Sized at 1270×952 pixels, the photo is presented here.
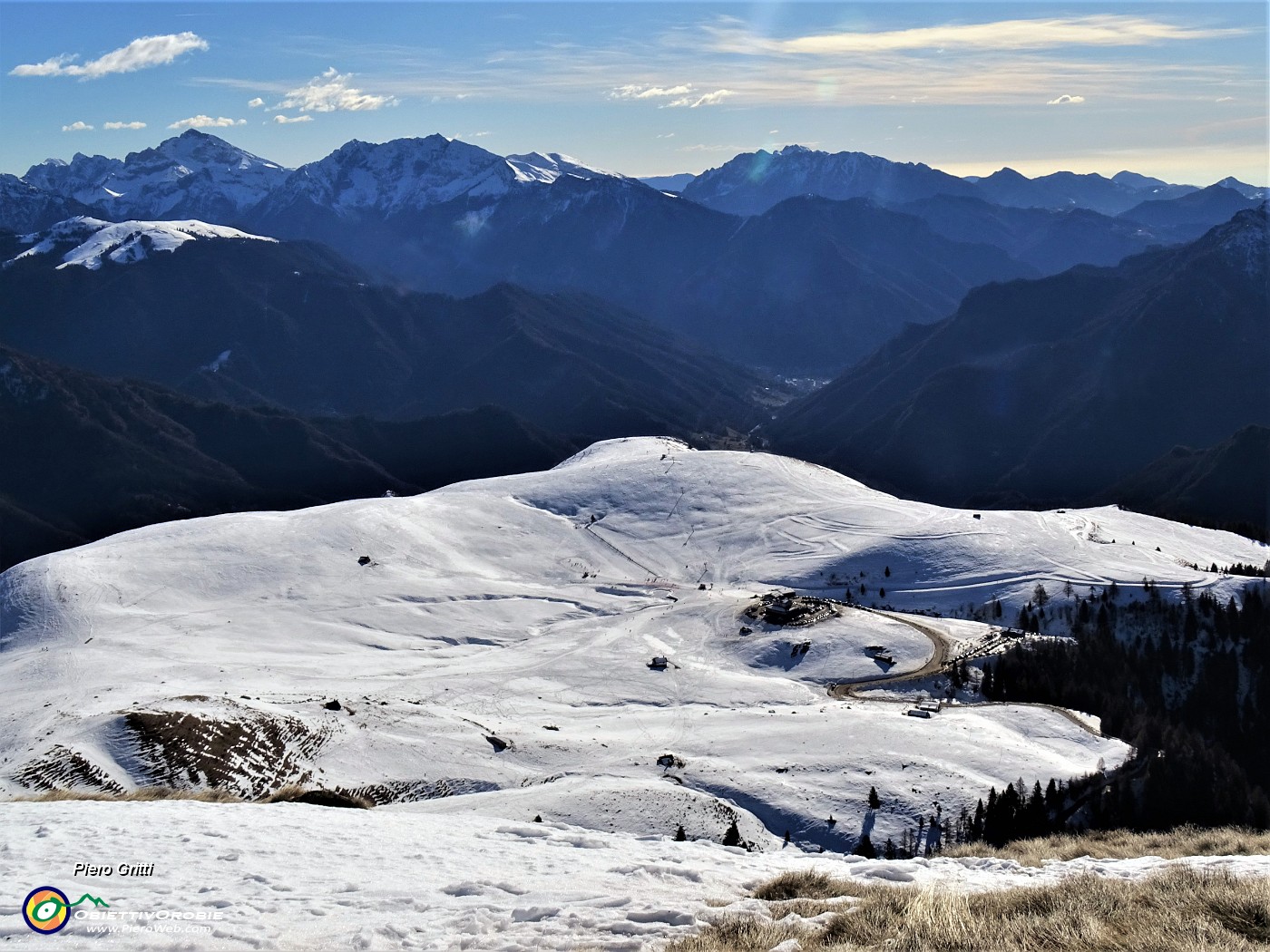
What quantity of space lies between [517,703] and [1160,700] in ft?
199

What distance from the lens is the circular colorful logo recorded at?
18.1 m

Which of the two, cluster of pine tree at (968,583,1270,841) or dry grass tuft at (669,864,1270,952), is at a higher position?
dry grass tuft at (669,864,1270,952)

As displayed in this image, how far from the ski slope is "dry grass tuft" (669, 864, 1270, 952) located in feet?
110

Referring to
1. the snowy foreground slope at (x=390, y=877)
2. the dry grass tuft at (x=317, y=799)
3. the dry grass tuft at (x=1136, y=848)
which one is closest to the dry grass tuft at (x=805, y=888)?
the snowy foreground slope at (x=390, y=877)

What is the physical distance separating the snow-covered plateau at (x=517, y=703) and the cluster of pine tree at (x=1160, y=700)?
4023 mm

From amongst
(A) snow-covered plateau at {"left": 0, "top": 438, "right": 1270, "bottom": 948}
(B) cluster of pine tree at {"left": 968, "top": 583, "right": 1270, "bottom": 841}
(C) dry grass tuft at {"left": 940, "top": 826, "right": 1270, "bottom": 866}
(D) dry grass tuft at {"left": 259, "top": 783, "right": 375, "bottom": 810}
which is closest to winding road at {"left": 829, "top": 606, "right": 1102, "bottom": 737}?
(A) snow-covered plateau at {"left": 0, "top": 438, "right": 1270, "bottom": 948}

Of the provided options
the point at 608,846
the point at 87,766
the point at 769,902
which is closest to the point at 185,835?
the point at 608,846

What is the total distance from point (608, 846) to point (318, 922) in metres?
10.8

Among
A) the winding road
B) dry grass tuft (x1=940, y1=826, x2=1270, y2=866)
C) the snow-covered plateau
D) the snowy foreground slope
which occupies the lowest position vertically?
the winding road

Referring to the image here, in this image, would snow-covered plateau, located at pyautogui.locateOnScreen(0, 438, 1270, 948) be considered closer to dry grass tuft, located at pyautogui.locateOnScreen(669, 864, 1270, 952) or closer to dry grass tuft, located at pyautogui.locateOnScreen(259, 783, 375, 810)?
dry grass tuft, located at pyautogui.locateOnScreen(669, 864, 1270, 952)

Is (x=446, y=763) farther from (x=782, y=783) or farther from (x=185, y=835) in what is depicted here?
(x=185, y=835)

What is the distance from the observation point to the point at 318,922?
19.0 meters

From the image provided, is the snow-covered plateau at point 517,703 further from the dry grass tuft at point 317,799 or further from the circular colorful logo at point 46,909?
the dry grass tuft at point 317,799

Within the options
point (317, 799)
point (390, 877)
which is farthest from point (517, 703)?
point (390, 877)
